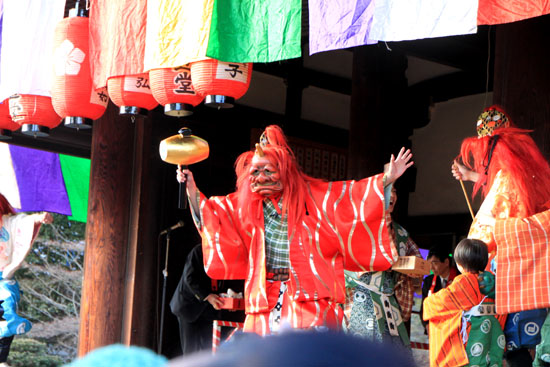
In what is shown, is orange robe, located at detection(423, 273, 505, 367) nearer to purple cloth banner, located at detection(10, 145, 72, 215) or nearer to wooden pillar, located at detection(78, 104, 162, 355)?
wooden pillar, located at detection(78, 104, 162, 355)

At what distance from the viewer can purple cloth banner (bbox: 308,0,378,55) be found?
14.2 feet

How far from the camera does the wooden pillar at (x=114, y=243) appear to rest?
6.98 m

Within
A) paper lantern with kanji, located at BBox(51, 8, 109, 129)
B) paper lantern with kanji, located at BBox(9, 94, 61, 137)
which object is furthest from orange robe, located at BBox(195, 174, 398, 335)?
paper lantern with kanji, located at BBox(9, 94, 61, 137)

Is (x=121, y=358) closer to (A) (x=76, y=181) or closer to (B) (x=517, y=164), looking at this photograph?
(B) (x=517, y=164)

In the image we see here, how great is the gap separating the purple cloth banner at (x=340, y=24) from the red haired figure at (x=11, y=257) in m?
3.70

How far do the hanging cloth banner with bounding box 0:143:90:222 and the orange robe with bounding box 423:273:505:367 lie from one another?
19.3 ft

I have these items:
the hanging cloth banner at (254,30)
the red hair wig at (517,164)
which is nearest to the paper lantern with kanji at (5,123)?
the hanging cloth banner at (254,30)

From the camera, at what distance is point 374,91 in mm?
7719

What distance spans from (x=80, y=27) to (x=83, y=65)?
30 centimetres

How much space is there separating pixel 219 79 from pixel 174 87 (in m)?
0.41

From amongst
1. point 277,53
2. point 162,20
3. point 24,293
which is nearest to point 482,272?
point 277,53

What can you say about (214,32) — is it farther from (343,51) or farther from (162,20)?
(343,51)

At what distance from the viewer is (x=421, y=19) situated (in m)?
4.12

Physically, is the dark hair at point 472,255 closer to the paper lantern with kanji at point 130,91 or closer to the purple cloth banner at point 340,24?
the purple cloth banner at point 340,24
